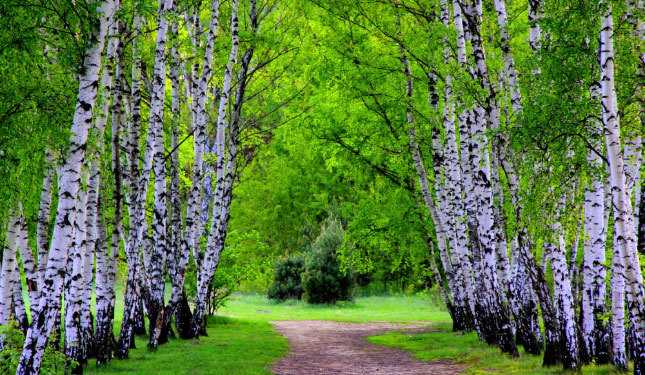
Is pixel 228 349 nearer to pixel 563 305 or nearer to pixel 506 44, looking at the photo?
pixel 563 305

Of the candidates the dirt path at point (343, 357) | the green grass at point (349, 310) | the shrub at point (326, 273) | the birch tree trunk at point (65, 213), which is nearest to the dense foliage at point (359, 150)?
the birch tree trunk at point (65, 213)

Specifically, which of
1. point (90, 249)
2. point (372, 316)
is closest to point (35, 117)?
point (90, 249)

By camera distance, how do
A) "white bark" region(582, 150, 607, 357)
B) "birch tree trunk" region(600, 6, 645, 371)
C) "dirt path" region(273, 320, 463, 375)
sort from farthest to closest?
1. "dirt path" region(273, 320, 463, 375)
2. "white bark" region(582, 150, 607, 357)
3. "birch tree trunk" region(600, 6, 645, 371)

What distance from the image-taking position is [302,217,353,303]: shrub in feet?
138

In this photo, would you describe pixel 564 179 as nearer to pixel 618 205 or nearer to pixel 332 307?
pixel 618 205

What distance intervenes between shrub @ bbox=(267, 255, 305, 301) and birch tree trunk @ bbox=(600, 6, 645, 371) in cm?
3704

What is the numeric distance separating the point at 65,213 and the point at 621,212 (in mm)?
8296

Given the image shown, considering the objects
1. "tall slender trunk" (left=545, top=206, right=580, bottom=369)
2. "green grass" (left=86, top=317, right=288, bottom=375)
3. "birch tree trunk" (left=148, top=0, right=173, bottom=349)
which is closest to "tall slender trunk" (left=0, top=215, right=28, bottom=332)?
"green grass" (left=86, top=317, right=288, bottom=375)

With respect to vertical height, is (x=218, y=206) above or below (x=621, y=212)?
above

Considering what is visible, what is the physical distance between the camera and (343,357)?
59.3 feet

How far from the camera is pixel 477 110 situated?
16734 mm

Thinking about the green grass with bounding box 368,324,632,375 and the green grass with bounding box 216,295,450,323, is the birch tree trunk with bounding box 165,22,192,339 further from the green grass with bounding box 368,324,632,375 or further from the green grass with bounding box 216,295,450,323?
the green grass with bounding box 216,295,450,323

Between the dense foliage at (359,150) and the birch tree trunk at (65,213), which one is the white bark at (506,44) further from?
the birch tree trunk at (65,213)

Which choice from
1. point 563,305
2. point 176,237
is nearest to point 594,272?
point 563,305
